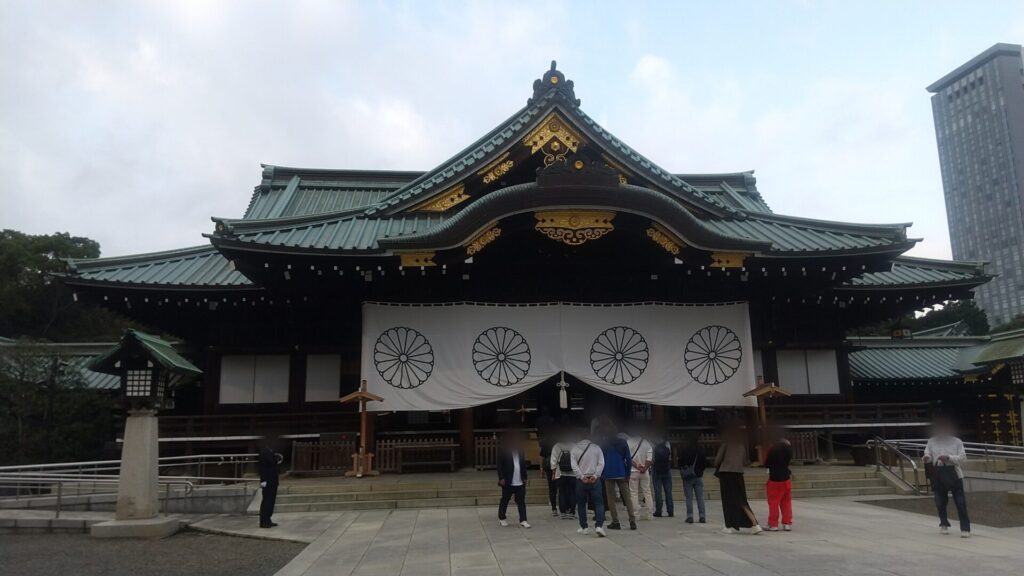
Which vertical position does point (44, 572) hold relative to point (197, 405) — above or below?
below

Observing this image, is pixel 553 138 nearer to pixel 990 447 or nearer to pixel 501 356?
pixel 501 356

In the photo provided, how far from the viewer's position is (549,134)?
15406mm

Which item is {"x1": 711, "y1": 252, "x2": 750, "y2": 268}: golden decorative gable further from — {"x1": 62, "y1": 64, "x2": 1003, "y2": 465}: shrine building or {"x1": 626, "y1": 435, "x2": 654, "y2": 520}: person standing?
{"x1": 626, "y1": 435, "x2": 654, "y2": 520}: person standing

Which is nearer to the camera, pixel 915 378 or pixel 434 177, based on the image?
pixel 434 177

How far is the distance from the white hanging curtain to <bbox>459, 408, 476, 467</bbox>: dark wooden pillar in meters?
0.66

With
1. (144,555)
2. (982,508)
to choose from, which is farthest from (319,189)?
(982,508)

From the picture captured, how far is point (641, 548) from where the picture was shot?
313 inches

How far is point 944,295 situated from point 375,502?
1418 cm

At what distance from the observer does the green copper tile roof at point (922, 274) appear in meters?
15.8

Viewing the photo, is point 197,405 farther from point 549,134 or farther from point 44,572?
point 549,134

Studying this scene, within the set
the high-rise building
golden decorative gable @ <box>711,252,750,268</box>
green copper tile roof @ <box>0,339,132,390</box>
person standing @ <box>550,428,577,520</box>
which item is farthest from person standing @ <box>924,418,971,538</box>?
the high-rise building

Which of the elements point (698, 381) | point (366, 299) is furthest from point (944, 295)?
point (366, 299)

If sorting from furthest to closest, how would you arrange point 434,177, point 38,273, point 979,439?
1. point 38,273
2. point 979,439
3. point 434,177

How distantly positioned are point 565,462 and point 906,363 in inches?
590
